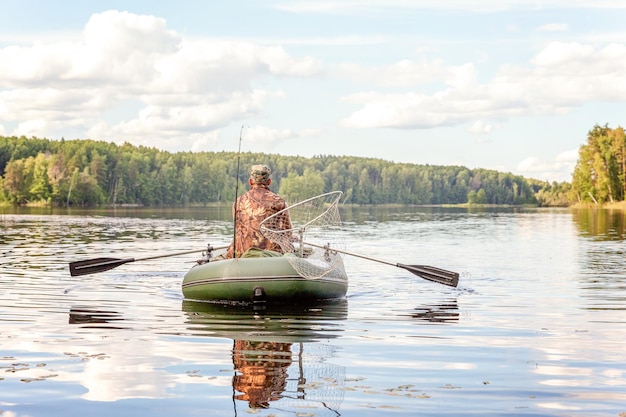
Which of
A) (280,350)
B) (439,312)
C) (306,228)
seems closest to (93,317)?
(306,228)

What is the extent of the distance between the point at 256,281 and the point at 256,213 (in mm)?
1216

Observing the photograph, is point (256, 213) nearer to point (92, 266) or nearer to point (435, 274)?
point (435, 274)

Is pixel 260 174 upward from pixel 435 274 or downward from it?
upward

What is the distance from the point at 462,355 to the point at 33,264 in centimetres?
1683

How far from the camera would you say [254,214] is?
15.7 m

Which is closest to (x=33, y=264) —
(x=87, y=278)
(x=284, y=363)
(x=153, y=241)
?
(x=87, y=278)

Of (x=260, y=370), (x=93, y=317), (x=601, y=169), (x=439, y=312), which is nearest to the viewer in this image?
(x=260, y=370)

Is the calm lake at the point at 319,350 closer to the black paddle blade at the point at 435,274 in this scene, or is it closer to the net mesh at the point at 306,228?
the black paddle blade at the point at 435,274

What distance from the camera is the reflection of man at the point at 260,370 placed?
8.37 metres

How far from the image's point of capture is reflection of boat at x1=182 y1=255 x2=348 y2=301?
1512 centimetres

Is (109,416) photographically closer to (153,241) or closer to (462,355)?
(462,355)

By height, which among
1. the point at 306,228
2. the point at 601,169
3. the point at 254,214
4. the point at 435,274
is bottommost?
the point at 435,274

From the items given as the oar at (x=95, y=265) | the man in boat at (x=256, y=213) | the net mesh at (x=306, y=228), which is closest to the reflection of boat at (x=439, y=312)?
the net mesh at (x=306, y=228)

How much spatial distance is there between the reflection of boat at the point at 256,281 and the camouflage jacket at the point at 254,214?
1.92 ft
